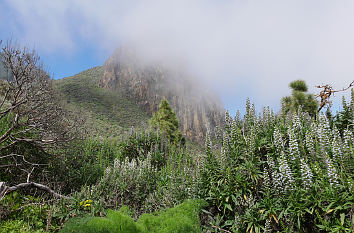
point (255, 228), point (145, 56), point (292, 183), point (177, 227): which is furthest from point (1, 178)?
point (145, 56)

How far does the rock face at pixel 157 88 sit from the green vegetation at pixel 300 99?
42283 mm

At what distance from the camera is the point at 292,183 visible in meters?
3.73

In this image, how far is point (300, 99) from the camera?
8.30 m

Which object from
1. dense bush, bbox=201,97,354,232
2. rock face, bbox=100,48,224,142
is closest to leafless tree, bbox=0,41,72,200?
dense bush, bbox=201,97,354,232

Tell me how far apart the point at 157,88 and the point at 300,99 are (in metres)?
61.1

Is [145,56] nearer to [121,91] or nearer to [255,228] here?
[121,91]

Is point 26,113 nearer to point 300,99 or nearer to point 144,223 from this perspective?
point 144,223

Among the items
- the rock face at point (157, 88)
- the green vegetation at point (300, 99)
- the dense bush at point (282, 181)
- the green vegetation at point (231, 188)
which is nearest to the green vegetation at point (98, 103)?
the rock face at point (157, 88)

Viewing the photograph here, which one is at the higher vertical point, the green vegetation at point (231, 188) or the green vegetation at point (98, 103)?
the green vegetation at point (98, 103)

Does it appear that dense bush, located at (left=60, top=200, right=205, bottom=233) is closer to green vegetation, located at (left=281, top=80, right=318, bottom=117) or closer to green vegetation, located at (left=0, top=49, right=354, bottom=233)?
green vegetation, located at (left=0, top=49, right=354, bottom=233)

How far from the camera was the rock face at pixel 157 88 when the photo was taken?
54.2 m

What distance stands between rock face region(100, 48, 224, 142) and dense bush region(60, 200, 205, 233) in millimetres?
45993

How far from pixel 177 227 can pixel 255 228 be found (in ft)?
4.41

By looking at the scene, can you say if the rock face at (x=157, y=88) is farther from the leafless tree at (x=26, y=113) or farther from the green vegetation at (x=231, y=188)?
the green vegetation at (x=231, y=188)
